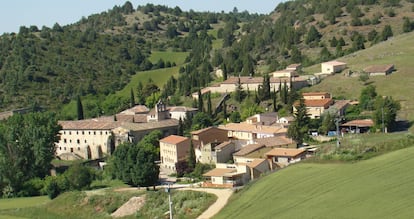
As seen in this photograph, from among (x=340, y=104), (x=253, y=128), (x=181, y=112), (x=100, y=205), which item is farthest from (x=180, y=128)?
(x=100, y=205)

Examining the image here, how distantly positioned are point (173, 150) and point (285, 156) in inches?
613

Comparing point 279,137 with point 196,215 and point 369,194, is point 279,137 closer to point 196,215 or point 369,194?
point 196,215

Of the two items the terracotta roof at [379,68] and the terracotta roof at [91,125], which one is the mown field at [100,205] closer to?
the terracotta roof at [91,125]

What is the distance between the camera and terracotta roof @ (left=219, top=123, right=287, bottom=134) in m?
70.4

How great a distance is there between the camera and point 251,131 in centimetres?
7200

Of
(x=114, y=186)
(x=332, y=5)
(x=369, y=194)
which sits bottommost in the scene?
(x=114, y=186)

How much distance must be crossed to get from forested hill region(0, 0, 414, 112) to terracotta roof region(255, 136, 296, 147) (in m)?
39.6

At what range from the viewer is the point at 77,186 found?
64.1 metres

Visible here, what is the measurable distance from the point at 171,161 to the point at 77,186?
11.0m

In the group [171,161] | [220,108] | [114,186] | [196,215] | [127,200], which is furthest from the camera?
[220,108]

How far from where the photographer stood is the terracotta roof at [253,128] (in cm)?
7038

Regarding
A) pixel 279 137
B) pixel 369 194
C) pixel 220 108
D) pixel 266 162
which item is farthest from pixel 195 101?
pixel 369 194

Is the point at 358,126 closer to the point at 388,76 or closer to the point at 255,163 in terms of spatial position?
the point at 255,163

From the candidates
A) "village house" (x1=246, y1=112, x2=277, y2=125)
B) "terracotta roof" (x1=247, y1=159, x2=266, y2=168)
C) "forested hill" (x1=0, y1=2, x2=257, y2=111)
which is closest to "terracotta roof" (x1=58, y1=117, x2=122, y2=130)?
"village house" (x1=246, y1=112, x2=277, y2=125)
